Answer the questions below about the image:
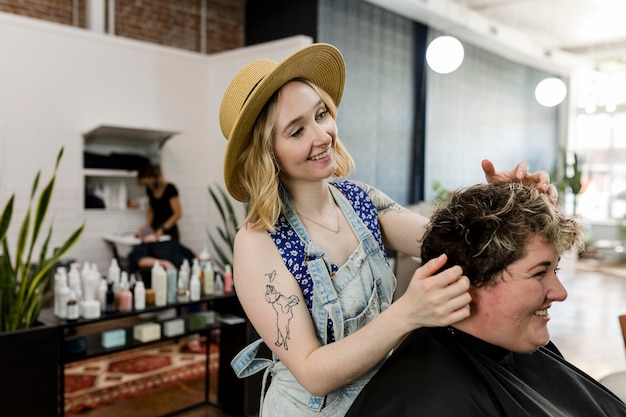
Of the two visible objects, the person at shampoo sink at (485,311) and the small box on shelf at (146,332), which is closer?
the person at shampoo sink at (485,311)

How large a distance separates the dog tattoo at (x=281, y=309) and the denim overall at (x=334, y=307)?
3.6 inches

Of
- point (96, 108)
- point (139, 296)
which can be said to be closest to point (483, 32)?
point (96, 108)

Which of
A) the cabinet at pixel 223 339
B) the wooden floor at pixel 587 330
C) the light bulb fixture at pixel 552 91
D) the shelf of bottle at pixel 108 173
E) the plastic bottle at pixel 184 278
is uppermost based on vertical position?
the light bulb fixture at pixel 552 91

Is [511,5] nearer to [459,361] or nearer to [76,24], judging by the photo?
[76,24]

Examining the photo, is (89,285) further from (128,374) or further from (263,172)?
(263,172)

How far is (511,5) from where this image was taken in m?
7.22

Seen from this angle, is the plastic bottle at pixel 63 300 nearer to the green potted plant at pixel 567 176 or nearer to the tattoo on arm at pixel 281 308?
the tattoo on arm at pixel 281 308

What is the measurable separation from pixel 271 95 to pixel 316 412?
27.4 inches

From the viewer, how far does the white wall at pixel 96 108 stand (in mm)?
4441

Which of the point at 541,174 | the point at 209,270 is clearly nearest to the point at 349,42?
the point at 209,270

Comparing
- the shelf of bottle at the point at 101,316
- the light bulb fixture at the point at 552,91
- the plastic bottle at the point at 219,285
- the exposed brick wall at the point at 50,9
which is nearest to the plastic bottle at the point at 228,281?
the plastic bottle at the point at 219,285

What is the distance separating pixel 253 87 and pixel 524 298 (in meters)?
0.70

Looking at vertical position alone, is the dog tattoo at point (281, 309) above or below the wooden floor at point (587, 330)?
above

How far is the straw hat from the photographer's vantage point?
1166mm
